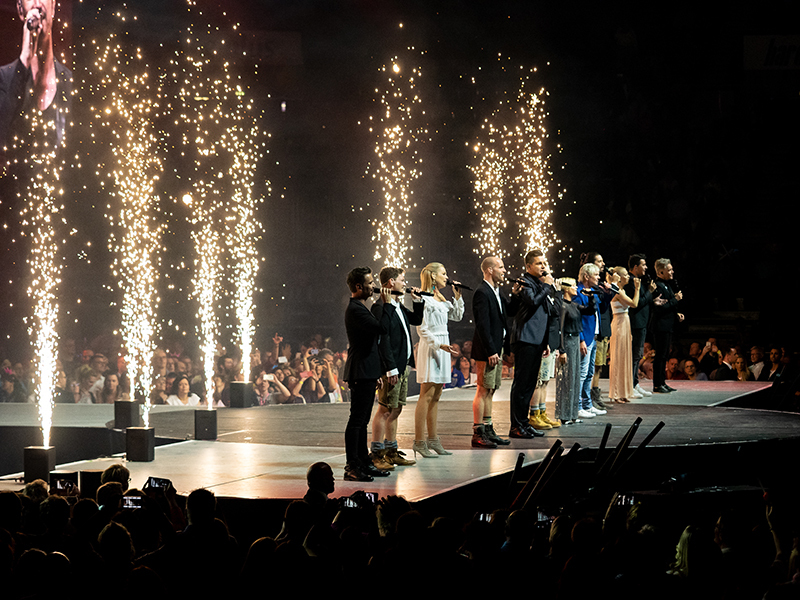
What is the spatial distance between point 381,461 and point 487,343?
4.92 feet

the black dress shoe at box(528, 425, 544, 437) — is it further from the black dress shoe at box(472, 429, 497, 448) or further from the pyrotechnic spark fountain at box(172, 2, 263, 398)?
the pyrotechnic spark fountain at box(172, 2, 263, 398)

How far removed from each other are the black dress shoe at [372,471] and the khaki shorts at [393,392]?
1.73 feet

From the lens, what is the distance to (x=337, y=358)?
1709 cm

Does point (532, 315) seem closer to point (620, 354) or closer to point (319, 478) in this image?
point (620, 354)

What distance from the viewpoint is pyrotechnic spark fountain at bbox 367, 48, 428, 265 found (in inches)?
874

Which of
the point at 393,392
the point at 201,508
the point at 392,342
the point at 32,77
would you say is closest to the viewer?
the point at 201,508

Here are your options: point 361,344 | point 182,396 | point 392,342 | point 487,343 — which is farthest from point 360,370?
point 182,396

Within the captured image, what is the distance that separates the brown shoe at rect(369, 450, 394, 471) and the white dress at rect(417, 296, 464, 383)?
2.24ft

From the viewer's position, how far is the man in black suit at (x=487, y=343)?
862cm

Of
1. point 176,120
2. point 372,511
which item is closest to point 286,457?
point 372,511

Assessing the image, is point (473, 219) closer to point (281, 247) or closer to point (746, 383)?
point (281, 247)

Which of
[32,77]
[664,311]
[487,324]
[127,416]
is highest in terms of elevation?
[32,77]

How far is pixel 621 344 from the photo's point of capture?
38.7 ft

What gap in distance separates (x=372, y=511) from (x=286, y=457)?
12.2ft
